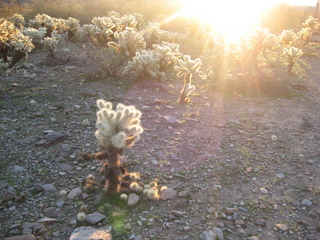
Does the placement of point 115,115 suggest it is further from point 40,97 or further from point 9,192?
point 40,97

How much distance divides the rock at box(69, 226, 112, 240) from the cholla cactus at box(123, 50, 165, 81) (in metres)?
6.55

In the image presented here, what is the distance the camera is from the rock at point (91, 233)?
3312 mm

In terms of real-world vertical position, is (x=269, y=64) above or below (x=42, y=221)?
above

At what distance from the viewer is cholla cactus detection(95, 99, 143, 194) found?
3.85m

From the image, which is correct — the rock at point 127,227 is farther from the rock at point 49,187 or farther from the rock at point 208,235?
the rock at point 49,187

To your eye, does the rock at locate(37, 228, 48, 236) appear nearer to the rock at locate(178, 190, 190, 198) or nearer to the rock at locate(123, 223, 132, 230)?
the rock at locate(123, 223, 132, 230)

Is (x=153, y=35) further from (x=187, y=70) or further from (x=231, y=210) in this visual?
(x=231, y=210)

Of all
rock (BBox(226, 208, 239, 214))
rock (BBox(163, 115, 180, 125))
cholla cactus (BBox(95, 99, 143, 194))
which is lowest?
rock (BBox(226, 208, 239, 214))

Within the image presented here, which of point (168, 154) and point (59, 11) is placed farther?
point (59, 11)

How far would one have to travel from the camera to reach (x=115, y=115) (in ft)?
12.8

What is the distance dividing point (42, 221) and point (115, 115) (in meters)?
1.77

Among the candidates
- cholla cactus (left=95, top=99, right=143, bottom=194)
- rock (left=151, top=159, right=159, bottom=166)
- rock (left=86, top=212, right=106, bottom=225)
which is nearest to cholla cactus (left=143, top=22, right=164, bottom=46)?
rock (left=151, top=159, right=159, bottom=166)

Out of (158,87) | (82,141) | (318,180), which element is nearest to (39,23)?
(158,87)

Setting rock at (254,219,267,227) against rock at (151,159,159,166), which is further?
rock at (151,159,159,166)
